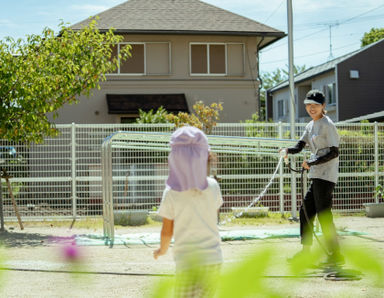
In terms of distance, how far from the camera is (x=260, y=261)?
83 centimetres

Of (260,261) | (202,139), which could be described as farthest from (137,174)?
(260,261)

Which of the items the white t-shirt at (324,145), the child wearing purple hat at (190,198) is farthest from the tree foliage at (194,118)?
the child wearing purple hat at (190,198)

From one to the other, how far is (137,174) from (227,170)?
173 cm

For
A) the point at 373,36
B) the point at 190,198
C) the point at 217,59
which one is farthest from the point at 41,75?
the point at 373,36

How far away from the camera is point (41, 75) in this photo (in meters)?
9.67

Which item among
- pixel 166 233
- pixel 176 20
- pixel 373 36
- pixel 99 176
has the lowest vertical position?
pixel 99 176

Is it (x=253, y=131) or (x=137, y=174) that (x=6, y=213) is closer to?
(x=137, y=174)

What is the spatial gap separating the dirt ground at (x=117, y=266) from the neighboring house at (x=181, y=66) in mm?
Result: 11853

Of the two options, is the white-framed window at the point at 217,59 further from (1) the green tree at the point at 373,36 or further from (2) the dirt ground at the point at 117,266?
(1) the green tree at the point at 373,36

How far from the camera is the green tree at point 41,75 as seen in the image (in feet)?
31.1

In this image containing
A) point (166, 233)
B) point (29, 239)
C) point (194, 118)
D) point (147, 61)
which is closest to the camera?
point (166, 233)

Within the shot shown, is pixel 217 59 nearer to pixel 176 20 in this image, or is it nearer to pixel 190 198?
pixel 176 20

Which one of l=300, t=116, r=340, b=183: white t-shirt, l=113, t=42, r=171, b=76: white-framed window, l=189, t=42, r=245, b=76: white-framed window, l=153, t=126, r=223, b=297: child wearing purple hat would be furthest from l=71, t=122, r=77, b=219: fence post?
l=189, t=42, r=245, b=76: white-framed window

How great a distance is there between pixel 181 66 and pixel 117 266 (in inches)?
672
